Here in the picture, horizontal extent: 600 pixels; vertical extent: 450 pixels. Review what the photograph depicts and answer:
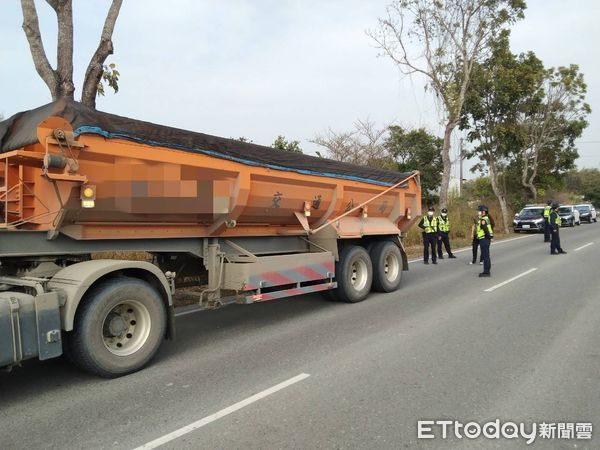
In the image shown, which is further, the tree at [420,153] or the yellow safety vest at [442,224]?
the tree at [420,153]

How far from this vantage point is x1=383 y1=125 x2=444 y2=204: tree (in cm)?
2972

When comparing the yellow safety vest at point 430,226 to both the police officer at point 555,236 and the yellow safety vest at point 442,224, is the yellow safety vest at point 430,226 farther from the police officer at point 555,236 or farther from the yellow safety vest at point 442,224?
the police officer at point 555,236

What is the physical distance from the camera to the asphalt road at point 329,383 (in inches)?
139

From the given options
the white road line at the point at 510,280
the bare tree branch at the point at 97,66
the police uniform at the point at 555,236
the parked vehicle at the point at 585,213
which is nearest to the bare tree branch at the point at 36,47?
the bare tree branch at the point at 97,66

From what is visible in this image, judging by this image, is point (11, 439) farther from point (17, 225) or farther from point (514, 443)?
point (514, 443)

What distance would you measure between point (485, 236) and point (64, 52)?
9694mm

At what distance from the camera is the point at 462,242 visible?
22.2m

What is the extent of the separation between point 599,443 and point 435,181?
1137 inches

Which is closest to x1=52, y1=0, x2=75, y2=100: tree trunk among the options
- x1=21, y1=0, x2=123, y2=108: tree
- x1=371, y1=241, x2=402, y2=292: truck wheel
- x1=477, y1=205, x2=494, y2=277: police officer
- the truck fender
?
x1=21, y1=0, x2=123, y2=108: tree

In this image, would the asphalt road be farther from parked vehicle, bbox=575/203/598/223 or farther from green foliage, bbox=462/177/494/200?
green foliage, bbox=462/177/494/200

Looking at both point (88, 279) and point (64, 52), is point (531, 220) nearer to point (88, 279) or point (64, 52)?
point (64, 52)

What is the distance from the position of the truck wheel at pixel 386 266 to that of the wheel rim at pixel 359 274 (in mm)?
496

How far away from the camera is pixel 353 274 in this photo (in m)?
8.65

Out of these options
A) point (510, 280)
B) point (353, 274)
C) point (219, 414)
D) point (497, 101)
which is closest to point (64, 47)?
point (353, 274)
